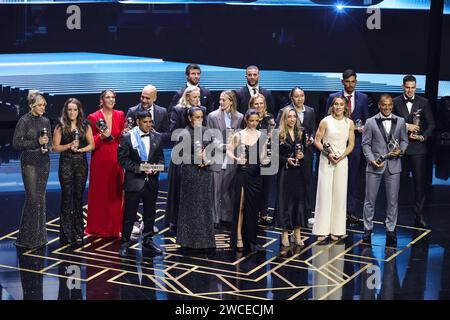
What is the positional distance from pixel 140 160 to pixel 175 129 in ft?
2.46

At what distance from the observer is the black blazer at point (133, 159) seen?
29.8 feet

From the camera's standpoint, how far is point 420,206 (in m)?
10.3

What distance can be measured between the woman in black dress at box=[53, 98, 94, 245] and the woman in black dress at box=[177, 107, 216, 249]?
96cm

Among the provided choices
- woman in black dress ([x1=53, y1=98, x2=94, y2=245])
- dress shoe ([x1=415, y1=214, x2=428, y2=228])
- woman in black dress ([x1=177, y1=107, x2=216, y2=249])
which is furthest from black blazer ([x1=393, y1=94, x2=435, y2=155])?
woman in black dress ([x1=53, y1=98, x2=94, y2=245])

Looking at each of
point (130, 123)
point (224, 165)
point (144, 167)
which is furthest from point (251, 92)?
point (144, 167)

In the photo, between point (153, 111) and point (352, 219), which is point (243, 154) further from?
point (352, 219)

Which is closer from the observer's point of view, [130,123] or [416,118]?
[130,123]

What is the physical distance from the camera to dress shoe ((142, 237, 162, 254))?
9.19m

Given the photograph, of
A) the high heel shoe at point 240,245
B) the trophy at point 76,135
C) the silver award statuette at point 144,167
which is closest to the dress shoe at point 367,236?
the high heel shoe at point 240,245

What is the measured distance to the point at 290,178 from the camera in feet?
30.9

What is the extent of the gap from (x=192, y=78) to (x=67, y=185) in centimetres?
185

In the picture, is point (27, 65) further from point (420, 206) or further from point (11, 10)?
point (420, 206)

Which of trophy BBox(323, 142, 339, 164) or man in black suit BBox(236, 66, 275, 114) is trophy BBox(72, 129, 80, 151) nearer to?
man in black suit BBox(236, 66, 275, 114)

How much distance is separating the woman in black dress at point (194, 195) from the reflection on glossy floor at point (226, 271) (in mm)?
170
